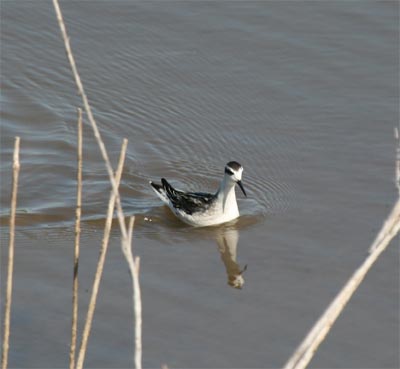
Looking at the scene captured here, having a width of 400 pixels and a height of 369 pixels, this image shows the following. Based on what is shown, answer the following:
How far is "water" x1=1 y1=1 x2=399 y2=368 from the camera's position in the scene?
24.5 feet

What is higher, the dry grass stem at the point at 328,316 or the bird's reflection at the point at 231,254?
the dry grass stem at the point at 328,316

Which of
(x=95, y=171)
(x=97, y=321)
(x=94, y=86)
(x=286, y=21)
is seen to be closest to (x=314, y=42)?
(x=286, y=21)

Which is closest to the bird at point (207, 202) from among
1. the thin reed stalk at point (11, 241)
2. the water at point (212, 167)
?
the water at point (212, 167)

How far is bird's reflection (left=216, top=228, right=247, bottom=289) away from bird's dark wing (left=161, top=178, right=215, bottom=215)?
320mm

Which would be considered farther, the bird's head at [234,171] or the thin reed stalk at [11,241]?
the bird's head at [234,171]

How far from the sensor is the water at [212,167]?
7473mm

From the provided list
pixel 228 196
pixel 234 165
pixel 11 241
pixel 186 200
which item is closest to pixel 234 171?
pixel 234 165

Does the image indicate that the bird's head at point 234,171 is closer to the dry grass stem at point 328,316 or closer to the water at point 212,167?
the water at point 212,167

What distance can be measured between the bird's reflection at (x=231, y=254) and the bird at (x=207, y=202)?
0.65 ft

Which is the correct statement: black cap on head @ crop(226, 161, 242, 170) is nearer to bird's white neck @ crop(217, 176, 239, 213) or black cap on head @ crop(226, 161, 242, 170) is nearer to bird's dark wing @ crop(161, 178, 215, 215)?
bird's white neck @ crop(217, 176, 239, 213)

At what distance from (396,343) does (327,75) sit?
487cm

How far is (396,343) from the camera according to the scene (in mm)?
7395

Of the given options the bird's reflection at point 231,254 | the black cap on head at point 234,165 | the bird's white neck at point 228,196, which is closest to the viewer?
the bird's reflection at point 231,254

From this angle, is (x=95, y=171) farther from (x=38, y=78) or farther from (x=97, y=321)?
(x=97, y=321)
